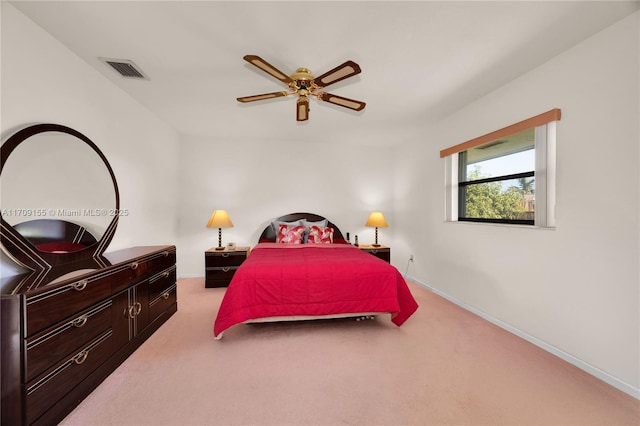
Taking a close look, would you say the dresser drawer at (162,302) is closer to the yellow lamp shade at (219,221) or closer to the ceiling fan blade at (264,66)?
the yellow lamp shade at (219,221)

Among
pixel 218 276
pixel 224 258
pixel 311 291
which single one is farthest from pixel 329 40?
pixel 218 276

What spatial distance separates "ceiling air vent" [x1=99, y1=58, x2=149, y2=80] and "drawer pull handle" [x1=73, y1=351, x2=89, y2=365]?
2326 millimetres

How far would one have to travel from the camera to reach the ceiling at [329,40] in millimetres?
1650

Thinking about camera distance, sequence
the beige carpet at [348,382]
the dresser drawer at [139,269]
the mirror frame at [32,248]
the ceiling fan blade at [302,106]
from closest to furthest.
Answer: the beige carpet at [348,382] < the mirror frame at [32,248] < the dresser drawer at [139,269] < the ceiling fan blade at [302,106]

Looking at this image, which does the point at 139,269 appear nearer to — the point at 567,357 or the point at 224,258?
the point at 224,258

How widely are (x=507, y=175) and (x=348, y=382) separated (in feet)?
8.57

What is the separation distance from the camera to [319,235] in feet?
13.6

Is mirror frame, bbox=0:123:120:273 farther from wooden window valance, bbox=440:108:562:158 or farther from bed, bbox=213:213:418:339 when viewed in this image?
Answer: wooden window valance, bbox=440:108:562:158

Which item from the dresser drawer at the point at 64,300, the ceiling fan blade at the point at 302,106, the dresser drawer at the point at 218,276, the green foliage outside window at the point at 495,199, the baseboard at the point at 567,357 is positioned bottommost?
the baseboard at the point at 567,357

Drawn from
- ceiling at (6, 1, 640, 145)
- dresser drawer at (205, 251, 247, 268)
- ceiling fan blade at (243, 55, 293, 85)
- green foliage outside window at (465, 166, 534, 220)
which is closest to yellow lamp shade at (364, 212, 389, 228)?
green foliage outside window at (465, 166, 534, 220)

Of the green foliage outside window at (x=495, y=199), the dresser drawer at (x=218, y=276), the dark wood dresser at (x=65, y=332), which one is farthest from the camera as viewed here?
the dresser drawer at (x=218, y=276)

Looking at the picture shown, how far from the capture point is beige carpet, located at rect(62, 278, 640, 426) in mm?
1497

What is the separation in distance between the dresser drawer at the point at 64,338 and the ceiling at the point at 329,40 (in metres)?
2.02

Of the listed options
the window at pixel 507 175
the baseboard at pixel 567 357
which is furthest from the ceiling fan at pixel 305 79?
the baseboard at pixel 567 357
